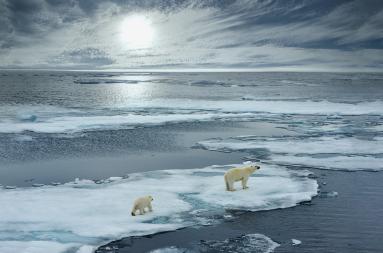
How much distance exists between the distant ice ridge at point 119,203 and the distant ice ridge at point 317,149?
1929 mm

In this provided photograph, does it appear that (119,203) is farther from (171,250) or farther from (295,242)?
(295,242)

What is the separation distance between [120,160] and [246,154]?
4668mm

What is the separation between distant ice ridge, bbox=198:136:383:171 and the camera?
52.9 feet

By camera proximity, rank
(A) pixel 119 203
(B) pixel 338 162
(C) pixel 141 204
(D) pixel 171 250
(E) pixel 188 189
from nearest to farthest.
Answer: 1. (D) pixel 171 250
2. (C) pixel 141 204
3. (A) pixel 119 203
4. (E) pixel 188 189
5. (B) pixel 338 162

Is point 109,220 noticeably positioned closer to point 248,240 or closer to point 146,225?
point 146,225

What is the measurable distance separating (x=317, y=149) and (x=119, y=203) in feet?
33.0

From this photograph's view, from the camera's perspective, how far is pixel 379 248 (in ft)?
29.2

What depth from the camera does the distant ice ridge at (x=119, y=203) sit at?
9.13 m

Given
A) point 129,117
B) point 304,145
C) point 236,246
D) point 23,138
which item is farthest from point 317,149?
point 129,117

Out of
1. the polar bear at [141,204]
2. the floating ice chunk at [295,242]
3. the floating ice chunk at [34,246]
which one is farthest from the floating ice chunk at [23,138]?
the floating ice chunk at [295,242]

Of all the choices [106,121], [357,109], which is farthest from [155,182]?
[357,109]

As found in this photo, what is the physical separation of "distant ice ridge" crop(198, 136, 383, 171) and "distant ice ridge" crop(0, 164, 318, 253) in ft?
6.33

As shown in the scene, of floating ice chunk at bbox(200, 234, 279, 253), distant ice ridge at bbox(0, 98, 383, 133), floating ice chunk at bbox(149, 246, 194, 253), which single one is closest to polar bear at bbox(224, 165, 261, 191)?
floating ice chunk at bbox(200, 234, 279, 253)

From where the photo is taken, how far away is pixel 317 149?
61.5 ft
